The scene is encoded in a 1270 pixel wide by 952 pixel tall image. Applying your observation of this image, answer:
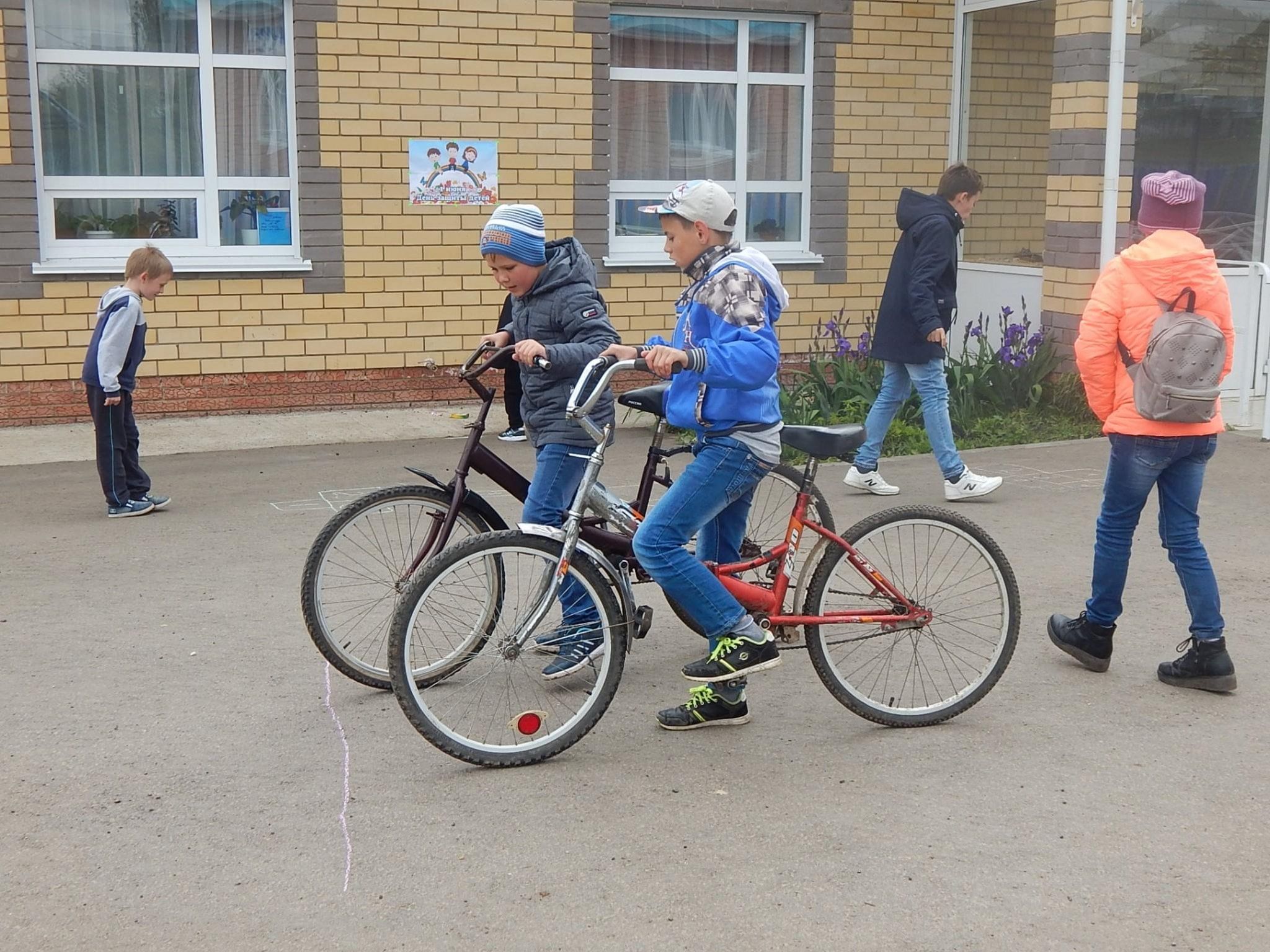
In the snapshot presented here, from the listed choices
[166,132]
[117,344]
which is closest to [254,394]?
[166,132]

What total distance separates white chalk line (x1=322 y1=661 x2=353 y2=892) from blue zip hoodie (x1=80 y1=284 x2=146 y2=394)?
3.27 m

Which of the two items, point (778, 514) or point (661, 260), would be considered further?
point (661, 260)

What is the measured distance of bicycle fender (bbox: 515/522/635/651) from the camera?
471 cm

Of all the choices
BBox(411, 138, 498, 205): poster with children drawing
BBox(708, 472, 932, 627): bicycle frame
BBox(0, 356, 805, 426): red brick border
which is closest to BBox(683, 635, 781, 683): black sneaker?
BBox(708, 472, 932, 627): bicycle frame

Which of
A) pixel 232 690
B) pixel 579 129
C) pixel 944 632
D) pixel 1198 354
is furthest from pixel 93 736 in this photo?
pixel 579 129

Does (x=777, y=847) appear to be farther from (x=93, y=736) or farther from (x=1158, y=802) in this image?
(x=93, y=736)

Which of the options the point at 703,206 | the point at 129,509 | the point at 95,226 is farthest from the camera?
the point at 95,226

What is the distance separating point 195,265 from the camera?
1127cm

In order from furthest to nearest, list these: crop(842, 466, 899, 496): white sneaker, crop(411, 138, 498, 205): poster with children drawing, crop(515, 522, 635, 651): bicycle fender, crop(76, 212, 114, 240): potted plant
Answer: crop(411, 138, 498, 205): poster with children drawing, crop(76, 212, 114, 240): potted plant, crop(842, 466, 899, 496): white sneaker, crop(515, 522, 635, 651): bicycle fender

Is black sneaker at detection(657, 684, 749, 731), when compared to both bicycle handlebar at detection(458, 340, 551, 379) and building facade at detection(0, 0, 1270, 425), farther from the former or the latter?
building facade at detection(0, 0, 1270, 425)

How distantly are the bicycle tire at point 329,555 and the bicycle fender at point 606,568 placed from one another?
519 millimetres

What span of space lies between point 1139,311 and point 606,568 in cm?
209

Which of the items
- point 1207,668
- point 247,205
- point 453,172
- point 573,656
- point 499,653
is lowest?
point 1207,668

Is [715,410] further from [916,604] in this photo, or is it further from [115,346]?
[115,346]
